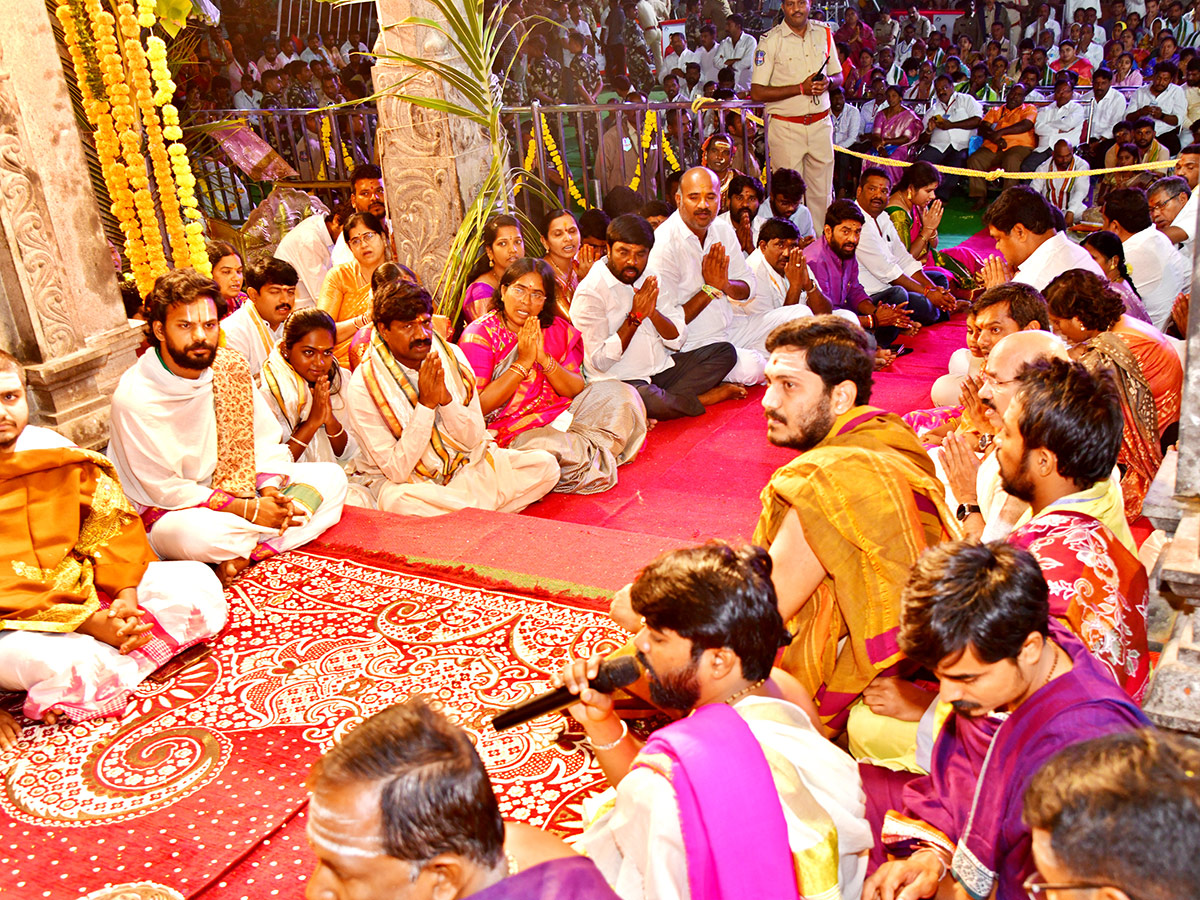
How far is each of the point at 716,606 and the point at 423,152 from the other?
4.57 metres

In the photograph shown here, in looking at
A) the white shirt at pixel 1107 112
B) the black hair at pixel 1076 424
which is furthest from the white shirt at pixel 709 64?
the black hair at pixel 1076 424

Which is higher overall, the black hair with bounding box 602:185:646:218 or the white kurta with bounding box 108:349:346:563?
the black hair with bounding box 602:185:646:218

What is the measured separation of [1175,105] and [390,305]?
375 inches

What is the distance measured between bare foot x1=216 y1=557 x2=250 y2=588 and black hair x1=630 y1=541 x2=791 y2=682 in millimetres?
2192

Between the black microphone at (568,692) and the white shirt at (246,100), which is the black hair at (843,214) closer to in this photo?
the black microphone at (568,692)

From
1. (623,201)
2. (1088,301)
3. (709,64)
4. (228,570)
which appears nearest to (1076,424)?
(1088,301)

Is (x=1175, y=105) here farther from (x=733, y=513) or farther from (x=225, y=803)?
(x=225, y=803)

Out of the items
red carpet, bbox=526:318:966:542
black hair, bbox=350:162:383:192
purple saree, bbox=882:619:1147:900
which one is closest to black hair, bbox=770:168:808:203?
red carpet, bbox=526:318:966:542

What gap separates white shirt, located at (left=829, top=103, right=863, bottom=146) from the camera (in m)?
11.0

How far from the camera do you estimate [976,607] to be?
69.2 inches

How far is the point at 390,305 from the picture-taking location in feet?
13.6

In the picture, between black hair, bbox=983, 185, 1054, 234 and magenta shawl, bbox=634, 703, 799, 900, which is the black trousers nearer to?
black hair, bbox=983, 185, 1054, 234

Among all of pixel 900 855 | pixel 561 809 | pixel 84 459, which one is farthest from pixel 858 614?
pixel 84 459

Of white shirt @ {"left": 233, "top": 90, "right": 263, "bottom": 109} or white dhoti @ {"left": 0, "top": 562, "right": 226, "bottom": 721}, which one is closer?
white dhoti @ {"left": 0, "top": 562, "right": 226, "bottom": 721}
